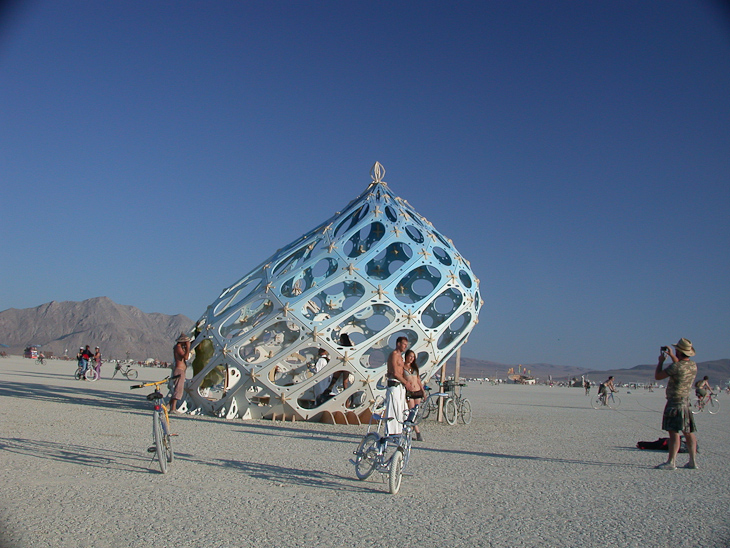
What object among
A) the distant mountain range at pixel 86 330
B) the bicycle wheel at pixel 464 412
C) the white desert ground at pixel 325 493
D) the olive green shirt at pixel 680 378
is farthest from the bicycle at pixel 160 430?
the distant mountain range at pixel 86 330

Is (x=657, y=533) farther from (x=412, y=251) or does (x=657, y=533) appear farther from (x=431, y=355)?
(x=412, y=251)

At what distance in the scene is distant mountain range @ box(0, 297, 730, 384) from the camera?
394 ft

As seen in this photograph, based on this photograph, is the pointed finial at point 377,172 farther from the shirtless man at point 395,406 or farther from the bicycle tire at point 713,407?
the bicycle tire at point 713,407

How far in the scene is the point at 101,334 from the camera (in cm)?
13150

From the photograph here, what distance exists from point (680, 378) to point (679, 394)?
208mm

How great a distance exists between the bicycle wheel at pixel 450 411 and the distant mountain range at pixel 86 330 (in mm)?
108593

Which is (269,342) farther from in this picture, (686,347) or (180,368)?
(686,347)

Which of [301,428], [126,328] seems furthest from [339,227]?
[126,328]

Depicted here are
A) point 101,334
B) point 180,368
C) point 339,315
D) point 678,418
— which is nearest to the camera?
point 678,418

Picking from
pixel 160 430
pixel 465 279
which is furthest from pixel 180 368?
pixel 465 279

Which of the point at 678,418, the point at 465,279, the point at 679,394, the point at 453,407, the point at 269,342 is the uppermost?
the point at 465,279

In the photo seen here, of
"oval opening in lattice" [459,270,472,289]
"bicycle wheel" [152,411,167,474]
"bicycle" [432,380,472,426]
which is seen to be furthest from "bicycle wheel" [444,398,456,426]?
"bicycle wheel" [152,411,167,474]

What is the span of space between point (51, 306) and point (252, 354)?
154 metres

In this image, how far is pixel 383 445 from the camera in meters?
6.65
